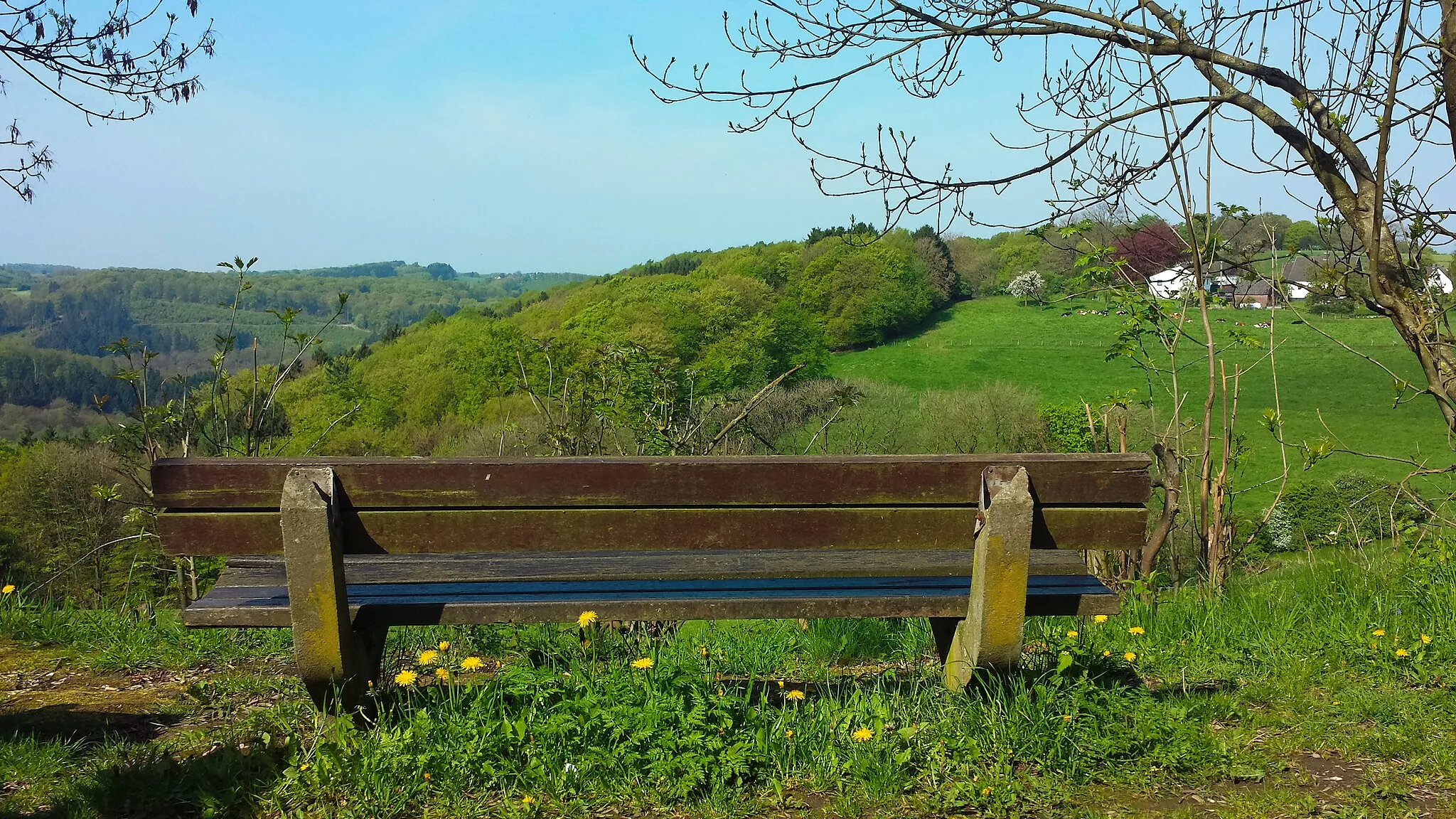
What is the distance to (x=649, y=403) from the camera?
22.9ft

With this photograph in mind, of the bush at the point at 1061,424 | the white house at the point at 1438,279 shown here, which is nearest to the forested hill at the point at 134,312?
the bush at the point at 1061,424

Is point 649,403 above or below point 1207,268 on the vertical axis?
below

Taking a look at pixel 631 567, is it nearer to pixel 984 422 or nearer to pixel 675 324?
pixel 984 422

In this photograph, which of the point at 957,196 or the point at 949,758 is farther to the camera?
the point at 957,196

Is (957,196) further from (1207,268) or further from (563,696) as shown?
(563,696)

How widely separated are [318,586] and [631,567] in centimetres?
78

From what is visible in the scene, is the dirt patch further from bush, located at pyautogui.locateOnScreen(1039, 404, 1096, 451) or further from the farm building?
bush, located at pyautogui.locateOnScreen(1039, 404, 1096, 451)

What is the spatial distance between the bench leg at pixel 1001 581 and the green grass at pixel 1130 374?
17.7 metres

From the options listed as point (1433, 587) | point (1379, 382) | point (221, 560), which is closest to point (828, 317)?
point (1379, 382)

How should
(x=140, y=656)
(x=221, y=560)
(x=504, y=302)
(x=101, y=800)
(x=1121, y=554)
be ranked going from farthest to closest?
(x=504, y=302) → (x=221, y=560) → (x=1121, y=554) → (x=140, y=656) → (x=101, y=800)

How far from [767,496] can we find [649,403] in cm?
457

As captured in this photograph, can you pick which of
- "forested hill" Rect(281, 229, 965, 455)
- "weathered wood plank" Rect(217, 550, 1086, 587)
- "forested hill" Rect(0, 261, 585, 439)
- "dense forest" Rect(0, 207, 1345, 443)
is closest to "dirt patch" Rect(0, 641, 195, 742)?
"weathered wood plank" Rect(217, 550, 1086, 587)

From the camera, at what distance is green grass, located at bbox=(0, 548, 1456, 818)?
244 cm

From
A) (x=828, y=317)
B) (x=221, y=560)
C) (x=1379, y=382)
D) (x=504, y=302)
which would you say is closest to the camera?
(x=221, y=560)
